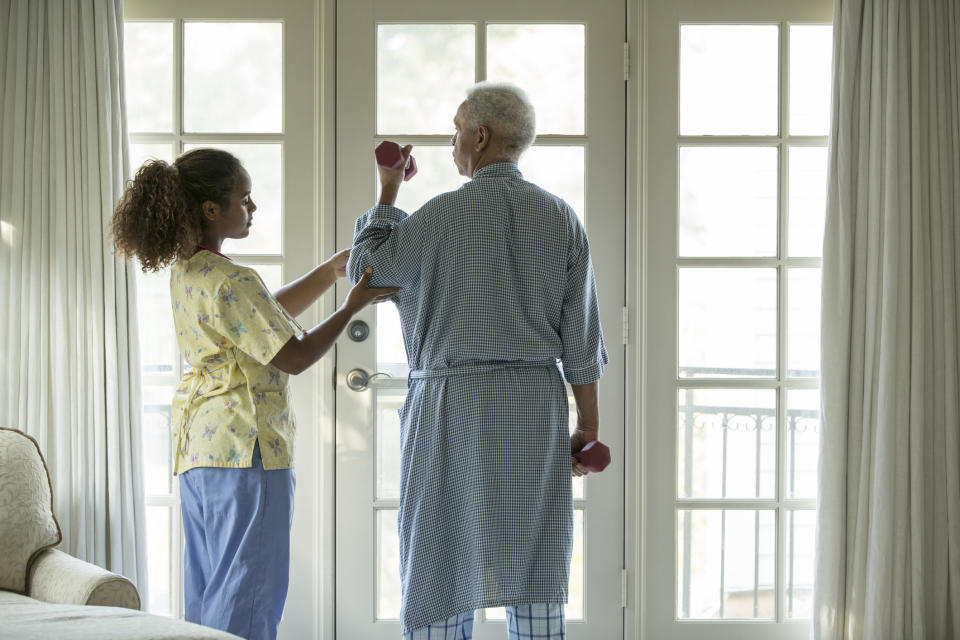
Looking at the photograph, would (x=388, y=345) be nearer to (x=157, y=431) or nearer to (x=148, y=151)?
(x=157, y=431)

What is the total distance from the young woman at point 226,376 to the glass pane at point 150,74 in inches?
28.7

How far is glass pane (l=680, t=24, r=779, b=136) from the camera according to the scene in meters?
2.37

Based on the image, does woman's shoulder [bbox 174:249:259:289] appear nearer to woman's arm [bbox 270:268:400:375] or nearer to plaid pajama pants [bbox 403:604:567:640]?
woman's arm [bbox 270:268:400:375]

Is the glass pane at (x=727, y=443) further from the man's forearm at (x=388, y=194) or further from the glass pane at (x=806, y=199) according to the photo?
the man's forearm at (x=388, y=194)

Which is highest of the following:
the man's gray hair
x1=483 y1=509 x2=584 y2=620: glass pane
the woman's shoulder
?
the man's gray hair

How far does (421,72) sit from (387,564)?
147 cm

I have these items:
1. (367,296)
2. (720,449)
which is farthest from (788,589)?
(367,296)

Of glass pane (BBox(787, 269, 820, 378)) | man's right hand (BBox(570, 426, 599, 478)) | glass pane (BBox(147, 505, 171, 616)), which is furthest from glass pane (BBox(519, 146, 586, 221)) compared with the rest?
glass pane (BBox(147, 505, 171, 616))

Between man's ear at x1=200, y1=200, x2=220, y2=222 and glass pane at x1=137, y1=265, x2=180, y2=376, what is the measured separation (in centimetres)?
70

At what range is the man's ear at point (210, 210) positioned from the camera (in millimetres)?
1728

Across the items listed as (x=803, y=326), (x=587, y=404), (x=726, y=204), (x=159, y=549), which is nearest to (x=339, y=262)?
(x=587, y=404)

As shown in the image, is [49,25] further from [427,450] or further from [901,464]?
[901,464]

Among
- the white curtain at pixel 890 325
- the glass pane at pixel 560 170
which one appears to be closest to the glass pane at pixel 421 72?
the glass pane at pixel 560 170

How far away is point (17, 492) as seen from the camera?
1874mm
